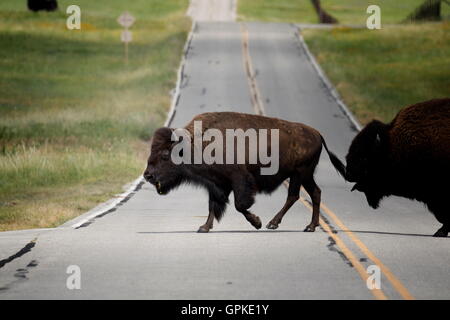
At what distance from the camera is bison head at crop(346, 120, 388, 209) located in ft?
53.5

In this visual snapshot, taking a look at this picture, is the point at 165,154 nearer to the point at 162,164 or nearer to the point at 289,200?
the point at 162,164

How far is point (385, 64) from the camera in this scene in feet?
213

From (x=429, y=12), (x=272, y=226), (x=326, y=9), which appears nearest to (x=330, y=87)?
(x=429, y=12)

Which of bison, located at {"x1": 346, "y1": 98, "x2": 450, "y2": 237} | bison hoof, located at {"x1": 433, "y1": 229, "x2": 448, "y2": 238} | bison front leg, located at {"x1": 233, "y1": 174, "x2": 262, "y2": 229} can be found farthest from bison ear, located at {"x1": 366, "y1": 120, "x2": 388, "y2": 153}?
bison front leg, located at {"x1": 233, "y1": 174, "x2": 262, "y2": 229}

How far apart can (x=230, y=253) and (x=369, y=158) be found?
3137 millimetres

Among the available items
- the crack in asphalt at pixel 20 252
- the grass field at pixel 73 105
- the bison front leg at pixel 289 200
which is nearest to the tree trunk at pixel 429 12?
the grass field at pixel 73 105

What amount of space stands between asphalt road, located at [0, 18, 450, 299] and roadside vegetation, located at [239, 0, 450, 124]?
24805mm

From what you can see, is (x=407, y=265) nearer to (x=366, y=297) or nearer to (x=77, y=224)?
(x=366, y=297)

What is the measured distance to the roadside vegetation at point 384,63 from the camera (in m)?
51.2

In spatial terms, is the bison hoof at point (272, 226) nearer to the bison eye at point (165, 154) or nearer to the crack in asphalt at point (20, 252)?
the bison eye at point (165, 154)

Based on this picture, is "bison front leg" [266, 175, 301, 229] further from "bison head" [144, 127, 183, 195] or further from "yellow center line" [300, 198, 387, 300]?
"bison head" [144, 127, 183, 195]

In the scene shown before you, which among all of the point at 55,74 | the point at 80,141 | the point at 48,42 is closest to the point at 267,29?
the point at 48,42

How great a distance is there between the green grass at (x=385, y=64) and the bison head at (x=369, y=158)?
2926cm

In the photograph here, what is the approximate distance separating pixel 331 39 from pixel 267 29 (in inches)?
297
